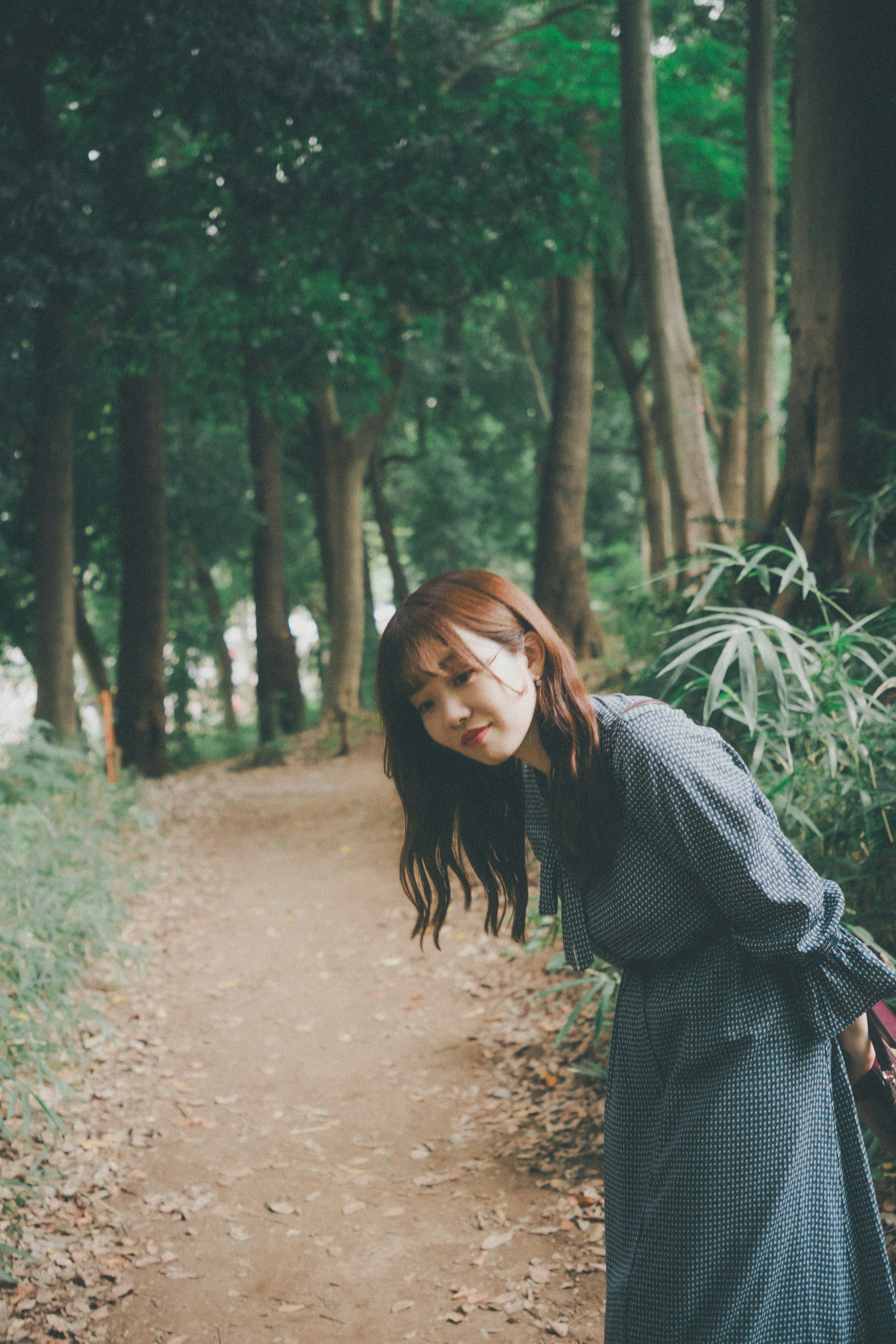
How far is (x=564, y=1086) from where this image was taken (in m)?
4.04

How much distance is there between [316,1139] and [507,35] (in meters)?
11.6

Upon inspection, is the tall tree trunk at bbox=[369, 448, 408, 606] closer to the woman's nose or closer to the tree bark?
the tree bark

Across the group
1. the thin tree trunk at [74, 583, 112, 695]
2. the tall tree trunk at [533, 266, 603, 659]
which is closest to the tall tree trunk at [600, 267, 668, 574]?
the tall tree trunk at [533, 266, 603, 659]

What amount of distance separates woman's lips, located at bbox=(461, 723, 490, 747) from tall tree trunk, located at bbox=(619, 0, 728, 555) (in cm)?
524

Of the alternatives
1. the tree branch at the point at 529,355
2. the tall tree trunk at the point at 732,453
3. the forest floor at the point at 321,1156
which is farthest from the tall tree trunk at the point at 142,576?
the tall tree trunk at the point at 732,453

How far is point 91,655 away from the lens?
742 inches

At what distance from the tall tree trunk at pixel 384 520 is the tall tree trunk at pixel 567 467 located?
6420 mm

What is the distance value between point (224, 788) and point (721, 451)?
9.52 meters

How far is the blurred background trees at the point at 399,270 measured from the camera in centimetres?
501

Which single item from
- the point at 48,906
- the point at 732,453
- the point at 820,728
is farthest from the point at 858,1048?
the point at 732,453

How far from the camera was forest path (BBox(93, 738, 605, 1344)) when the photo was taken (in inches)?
115

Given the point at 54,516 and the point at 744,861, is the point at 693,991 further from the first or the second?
the point at 54,516

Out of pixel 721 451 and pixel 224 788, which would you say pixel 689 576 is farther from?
pixel 721 451

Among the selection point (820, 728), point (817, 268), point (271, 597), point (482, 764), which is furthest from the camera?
point (271, 597)
